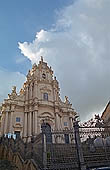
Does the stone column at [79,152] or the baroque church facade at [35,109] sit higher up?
the baroque church facade at [35,109]

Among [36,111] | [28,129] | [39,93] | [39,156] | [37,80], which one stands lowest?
[39,156]

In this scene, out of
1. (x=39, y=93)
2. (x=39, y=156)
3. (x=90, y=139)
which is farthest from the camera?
(x=39, y=93)

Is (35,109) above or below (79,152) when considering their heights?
above

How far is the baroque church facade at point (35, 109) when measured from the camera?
25844mm

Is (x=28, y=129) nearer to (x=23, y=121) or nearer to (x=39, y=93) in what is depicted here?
(x=23, y=121)

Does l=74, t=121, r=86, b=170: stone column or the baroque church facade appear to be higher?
the baroque church facade

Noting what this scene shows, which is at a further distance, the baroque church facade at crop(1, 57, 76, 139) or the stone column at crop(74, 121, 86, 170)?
the baroque church facade at crop(1, 57, 76, 139)

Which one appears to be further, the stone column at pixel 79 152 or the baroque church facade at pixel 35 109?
the baroque church facade at pixel 35 109

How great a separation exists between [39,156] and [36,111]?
18.3m

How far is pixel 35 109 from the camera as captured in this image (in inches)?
1075

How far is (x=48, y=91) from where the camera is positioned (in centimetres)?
3222

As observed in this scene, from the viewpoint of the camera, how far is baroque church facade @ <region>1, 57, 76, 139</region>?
25844 mm

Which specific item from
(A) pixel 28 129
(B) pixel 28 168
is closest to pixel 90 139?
(B) pixel 28 168

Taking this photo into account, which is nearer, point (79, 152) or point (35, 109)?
point (79, 152)
